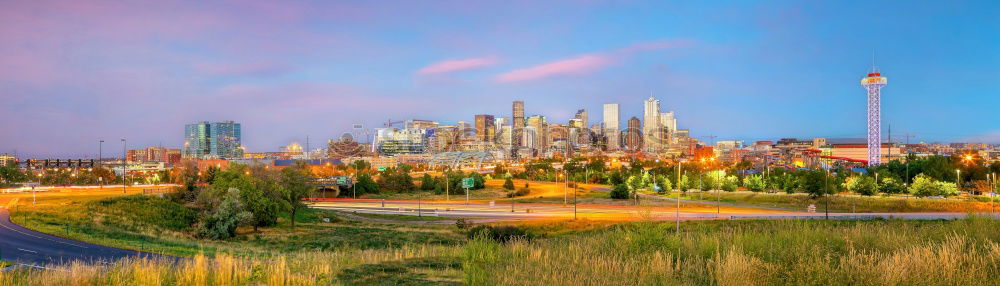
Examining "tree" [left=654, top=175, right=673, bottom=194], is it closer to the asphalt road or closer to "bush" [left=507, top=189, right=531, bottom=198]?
"bush" [left=507, top=189, right=531, bottom=198]

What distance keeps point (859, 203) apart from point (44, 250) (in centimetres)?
7256

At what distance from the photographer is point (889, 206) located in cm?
6056

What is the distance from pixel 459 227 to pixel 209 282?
36.8 m

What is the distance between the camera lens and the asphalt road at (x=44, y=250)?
989 inches

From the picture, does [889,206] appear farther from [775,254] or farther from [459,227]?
[775,254]

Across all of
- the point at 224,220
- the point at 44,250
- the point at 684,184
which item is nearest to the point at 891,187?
the point at 684,184

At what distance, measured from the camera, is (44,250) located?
2786 centimetres

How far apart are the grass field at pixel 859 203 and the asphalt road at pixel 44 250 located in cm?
5449

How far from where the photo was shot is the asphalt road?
989 inches

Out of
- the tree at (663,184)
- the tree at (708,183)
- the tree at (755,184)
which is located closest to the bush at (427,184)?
the tree at (663,184)

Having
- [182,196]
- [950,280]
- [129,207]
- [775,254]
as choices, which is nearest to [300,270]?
[775,254]

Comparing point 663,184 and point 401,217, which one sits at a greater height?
point 663,184

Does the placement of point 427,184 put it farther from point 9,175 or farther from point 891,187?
point 891,187

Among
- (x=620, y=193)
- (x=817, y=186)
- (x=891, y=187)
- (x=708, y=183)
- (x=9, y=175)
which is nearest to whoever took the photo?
(x=817, y=186)
